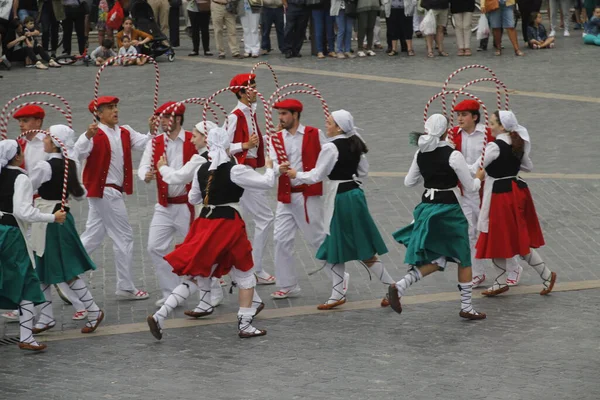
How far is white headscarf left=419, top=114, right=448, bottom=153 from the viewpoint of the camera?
10.0 m

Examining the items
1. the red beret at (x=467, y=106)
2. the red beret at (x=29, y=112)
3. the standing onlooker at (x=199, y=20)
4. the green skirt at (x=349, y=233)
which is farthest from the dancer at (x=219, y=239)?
the standing onlooker at (x=199, y=20)

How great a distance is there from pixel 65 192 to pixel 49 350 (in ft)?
4.28

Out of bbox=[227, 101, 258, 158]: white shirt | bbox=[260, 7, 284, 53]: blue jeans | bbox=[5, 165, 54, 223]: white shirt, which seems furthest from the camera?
bbox=[260, 7, 284, 53]: blue jeans

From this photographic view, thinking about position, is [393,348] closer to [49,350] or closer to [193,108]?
[49,350]

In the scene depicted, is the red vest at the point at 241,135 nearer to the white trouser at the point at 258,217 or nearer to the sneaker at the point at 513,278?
the white trouser at the point at 258,217

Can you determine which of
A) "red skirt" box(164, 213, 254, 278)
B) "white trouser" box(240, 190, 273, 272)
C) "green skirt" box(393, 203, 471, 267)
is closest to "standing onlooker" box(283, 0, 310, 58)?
"white trouser" box(240, 190, 273, 272)

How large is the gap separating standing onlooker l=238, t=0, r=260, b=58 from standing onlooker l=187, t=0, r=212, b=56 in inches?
30.0

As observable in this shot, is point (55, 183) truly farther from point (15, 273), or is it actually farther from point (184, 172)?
point (184, 172)

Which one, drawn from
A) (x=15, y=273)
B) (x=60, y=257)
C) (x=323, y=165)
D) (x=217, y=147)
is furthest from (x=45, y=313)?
(x=323, y=165)

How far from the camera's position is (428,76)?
21.3 metres

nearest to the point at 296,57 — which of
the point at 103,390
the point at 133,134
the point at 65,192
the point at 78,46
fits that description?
the point at 78,46

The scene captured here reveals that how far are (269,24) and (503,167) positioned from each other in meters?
13.6

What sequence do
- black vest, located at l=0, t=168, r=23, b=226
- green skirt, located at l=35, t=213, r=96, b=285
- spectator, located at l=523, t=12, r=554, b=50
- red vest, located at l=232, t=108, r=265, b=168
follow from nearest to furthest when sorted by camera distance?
black vest, located at l=0, t=168, r=23, b=226
green skirt, located at l=35, t=213, r=96, b=285
red vest, located at l=232, t=108, r=265, b=168
spectator, located at l=523, t=12, r=554, b=50

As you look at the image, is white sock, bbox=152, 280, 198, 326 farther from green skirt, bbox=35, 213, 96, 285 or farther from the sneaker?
the sneaker
